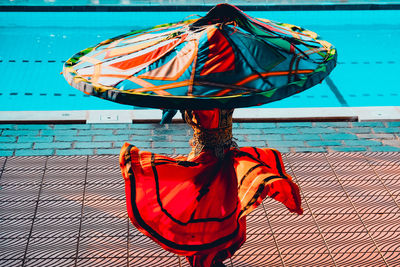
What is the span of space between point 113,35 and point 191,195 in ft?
25.2

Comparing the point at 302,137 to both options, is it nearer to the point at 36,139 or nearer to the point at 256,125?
the point at 256,125

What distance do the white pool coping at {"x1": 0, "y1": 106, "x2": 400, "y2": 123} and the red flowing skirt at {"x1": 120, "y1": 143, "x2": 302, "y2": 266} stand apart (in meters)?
2.86

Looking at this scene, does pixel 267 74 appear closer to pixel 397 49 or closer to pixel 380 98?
pixel 380 98

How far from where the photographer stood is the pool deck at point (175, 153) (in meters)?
4.04

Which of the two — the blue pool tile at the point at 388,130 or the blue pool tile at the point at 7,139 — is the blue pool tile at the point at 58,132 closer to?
the blue pool tile at the point at 7,139

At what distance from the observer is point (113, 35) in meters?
10.2

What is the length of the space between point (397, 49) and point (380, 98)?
7.46ft

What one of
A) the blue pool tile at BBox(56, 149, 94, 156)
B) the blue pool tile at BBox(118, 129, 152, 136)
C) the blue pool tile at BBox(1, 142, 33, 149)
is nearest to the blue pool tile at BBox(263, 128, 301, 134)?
the blue pool tile at BBox(118, 129, 152, 136)

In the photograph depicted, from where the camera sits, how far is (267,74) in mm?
2641

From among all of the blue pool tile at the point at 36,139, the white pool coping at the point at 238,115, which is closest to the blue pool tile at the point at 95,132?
the white pool coping at the point at 238,115

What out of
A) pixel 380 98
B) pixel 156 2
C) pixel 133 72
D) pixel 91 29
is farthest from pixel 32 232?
A: pixel 156 2

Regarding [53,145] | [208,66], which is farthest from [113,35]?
[208,66]

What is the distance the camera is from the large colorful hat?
8.20ft

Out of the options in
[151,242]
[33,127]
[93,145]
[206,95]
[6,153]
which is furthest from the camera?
[33,127]
